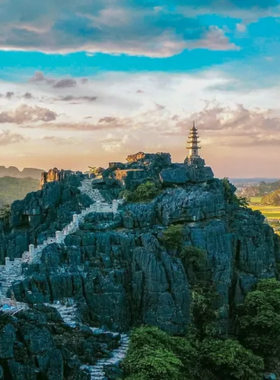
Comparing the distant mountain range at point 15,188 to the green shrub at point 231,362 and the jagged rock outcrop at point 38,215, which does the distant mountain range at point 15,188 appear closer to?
the jagged rock outcrop at point 38,215

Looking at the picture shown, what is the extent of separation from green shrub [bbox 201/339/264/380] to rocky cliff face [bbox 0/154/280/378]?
4592 millimetres

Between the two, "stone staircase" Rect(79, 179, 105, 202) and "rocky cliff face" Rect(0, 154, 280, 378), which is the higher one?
"stone staircase" Rect(79, 179, 105, 202)

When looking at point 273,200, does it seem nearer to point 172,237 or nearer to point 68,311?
point 172,237

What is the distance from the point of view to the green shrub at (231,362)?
111 ft

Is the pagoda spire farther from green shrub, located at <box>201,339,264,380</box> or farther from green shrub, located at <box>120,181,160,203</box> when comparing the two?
green shrub, located at <box>201,339,264,380</box>

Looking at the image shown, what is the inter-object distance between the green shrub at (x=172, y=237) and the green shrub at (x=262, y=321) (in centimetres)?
774

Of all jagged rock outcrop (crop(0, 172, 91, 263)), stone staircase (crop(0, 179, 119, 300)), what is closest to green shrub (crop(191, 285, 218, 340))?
stone staircase (crop(0, 179, 119, 300))

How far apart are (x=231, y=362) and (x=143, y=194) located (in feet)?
70.9

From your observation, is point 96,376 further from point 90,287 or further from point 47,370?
point 90,287

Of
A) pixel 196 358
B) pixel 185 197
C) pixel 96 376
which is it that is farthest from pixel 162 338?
pixel 185 197

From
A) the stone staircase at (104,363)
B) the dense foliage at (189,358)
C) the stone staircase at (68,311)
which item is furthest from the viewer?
the stone staircase at (68,311)

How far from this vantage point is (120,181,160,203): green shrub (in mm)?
50750

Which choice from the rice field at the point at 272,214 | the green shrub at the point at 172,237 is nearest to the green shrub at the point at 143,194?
the green shrub at the point at 172,237

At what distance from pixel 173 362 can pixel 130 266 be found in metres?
13.0
